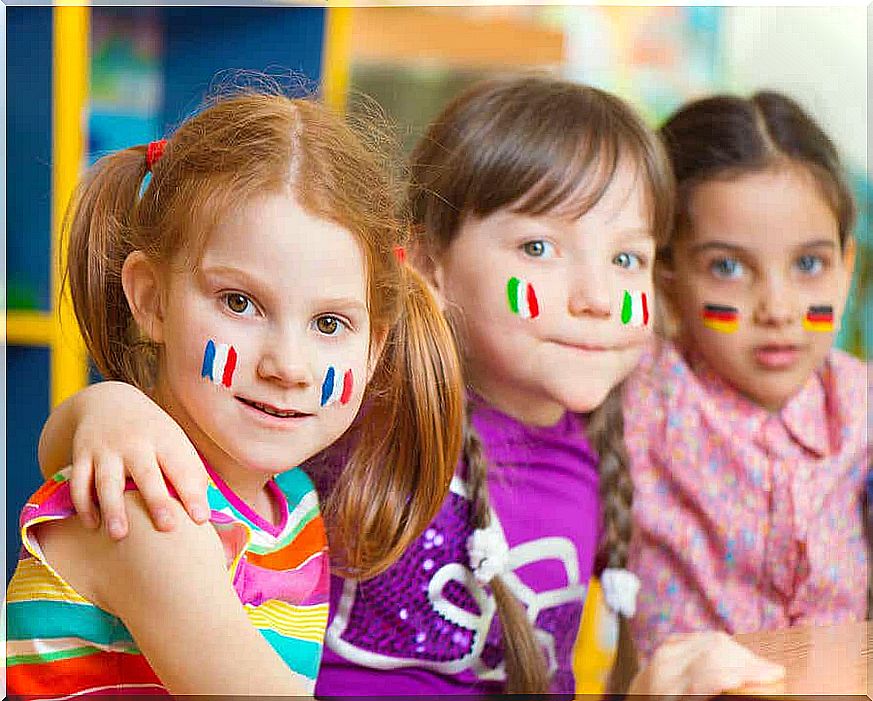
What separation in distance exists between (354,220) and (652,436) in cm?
50

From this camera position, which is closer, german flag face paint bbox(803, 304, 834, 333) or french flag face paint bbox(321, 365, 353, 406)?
french flag face paint bbox(321, 365, 353, 406)

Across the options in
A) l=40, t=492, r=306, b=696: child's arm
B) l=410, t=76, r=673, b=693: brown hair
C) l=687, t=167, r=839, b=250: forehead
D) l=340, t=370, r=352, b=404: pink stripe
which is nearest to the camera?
l=40, t=492, r=306, b=696: child's arm

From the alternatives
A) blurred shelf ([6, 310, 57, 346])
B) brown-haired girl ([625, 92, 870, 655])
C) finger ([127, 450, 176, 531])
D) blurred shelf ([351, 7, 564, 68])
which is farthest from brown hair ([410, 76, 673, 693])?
blurred shelf ([351, 7, 564, 68])

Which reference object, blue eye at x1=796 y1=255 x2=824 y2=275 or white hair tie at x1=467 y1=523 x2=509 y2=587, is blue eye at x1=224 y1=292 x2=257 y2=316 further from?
blue eye at x1=796 y1=255 x2=824 y2=275

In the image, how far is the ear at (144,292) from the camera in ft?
2.69

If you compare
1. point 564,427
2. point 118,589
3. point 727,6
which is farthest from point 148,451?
point 727,6

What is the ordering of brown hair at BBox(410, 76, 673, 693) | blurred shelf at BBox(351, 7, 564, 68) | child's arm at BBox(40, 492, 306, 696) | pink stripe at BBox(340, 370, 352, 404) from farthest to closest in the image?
blurred shelf at BBox(351, 7, 564, 68) < brown hair at BBox(410, 76, 673, 693) < pink stripe at BBox(340, 370, 352, 404) < child's arm at BBox(40, 492, 306, 696)

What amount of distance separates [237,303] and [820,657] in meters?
0.44

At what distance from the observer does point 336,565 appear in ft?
3.17

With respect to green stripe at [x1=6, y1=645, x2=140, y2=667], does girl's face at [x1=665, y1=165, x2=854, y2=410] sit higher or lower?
higher

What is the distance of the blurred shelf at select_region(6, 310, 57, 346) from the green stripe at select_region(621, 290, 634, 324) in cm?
87

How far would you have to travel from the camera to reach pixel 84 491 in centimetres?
74

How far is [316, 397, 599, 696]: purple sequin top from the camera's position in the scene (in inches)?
40.1

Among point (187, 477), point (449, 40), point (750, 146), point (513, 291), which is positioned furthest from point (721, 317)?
point (449, 40)
